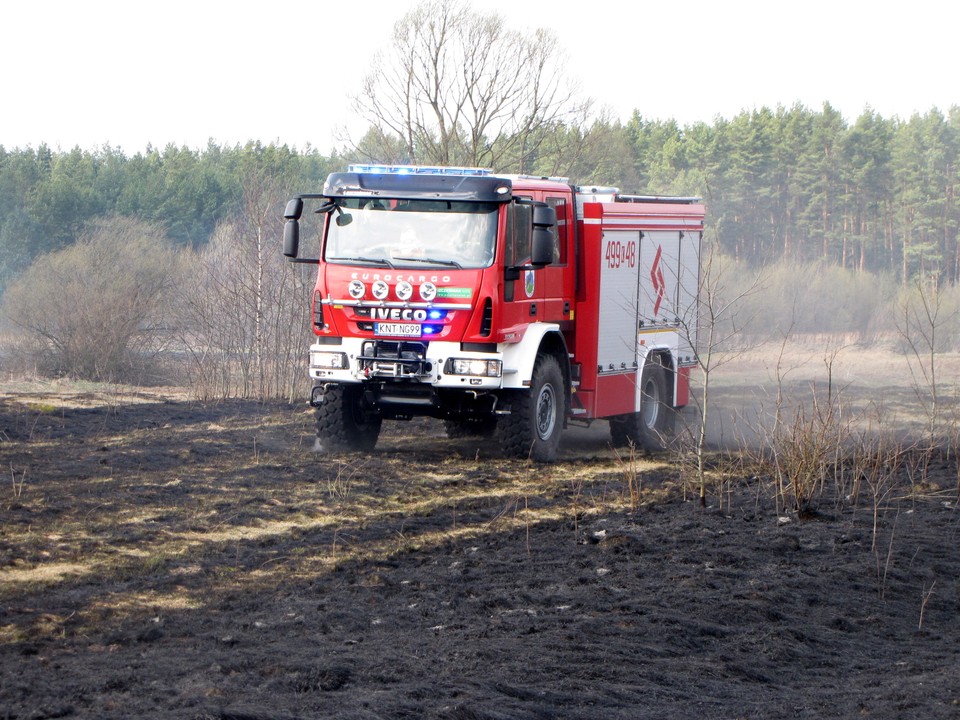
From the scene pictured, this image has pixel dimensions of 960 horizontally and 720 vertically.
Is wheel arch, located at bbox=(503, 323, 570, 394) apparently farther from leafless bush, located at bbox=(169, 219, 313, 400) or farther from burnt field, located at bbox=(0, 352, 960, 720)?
leafless bush, located at bbox=(169, 219, 313, 400)

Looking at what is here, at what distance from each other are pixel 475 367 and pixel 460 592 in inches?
209

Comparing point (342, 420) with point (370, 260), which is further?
point (342, 420)

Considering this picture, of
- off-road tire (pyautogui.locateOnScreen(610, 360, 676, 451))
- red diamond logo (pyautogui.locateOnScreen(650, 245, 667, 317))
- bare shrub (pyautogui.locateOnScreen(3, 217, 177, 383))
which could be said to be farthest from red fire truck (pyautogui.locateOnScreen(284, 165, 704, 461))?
bare shrub (pyautogui.locateOnScreen(3, 217, 177, 383))

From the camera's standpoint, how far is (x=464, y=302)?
12320 millimetres

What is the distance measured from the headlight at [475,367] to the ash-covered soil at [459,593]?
0.99 m

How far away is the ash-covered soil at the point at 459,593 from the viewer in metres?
5.31

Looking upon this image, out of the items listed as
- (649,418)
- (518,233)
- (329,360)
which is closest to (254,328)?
(649,418)

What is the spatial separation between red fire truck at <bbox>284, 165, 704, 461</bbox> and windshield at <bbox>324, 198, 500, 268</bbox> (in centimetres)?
1

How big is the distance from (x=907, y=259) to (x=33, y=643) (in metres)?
51.3

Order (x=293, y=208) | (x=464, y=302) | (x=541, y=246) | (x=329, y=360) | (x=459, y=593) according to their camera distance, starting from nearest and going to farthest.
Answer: (x=459, y=593) < (x=541, y=246) < (x=464, y=302) < (x=329, y=360) < (x=293, y=208)

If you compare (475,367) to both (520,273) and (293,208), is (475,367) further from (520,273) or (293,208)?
(293,208)

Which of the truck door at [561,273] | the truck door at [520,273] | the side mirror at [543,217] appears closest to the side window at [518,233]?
the truck door at [520,273]

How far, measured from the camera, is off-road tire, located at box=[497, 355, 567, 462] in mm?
12836

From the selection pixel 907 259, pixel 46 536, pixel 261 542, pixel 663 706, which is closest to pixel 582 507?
pixel 261 542
